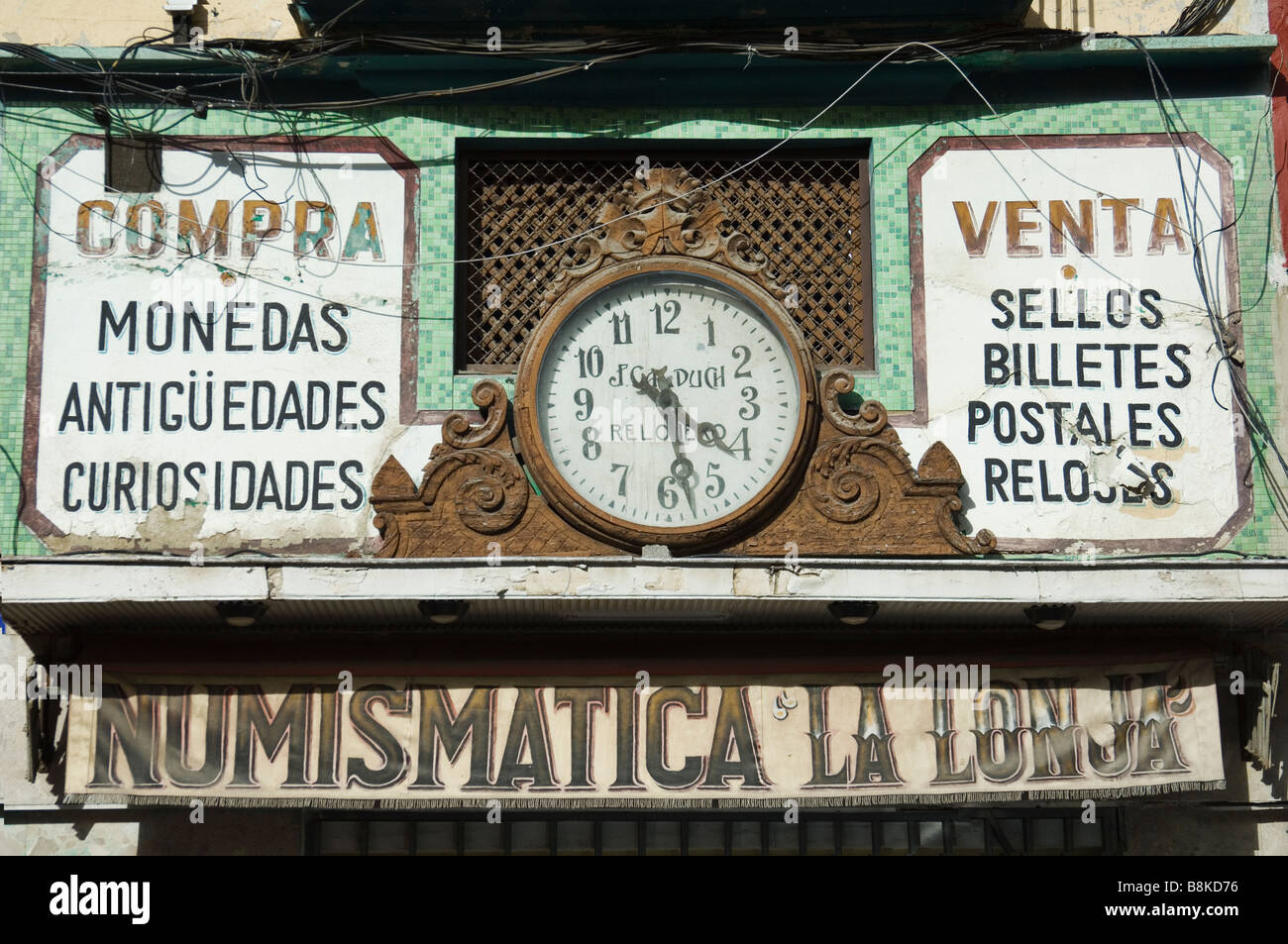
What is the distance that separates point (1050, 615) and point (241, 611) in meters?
4.92

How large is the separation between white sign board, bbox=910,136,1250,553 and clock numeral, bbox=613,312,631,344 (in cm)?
192

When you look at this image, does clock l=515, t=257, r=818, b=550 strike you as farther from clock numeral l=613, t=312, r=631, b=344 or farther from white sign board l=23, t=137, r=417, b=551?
white sign board l=23, t=137, r=417, b=551

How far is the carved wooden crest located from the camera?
35.8 feet

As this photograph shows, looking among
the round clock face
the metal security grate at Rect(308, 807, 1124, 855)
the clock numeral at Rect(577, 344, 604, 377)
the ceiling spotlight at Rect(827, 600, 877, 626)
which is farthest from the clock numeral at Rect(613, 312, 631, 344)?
the metal security grate at Rect(308, 807, 1124, 855)

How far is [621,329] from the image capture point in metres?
11.2

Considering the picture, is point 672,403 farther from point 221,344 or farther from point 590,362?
point 221,344

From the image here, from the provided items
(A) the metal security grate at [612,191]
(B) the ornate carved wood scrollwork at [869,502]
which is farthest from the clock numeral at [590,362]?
(B) the ornate carved wood scrollwork at [869,502]

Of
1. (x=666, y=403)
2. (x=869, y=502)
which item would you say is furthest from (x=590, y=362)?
(x=869, y=502)

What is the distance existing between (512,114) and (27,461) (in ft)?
12.8

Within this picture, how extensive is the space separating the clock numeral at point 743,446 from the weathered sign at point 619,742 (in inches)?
54.8

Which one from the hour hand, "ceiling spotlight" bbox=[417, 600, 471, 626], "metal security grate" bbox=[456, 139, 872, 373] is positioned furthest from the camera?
"metal security grate" bbox=[456, 139, 872, 373]

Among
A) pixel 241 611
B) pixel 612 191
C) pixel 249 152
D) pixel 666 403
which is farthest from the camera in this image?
pixel 612 191

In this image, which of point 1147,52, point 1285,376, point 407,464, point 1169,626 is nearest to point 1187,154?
point 1147,52

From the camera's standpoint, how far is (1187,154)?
38.8 ft
